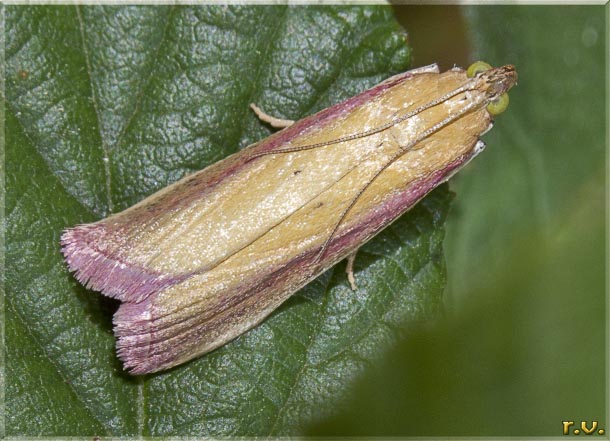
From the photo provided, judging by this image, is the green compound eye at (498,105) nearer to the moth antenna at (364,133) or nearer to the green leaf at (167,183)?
the moth antenna at (364,133)

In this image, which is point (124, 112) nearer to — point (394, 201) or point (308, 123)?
point (308, 123)

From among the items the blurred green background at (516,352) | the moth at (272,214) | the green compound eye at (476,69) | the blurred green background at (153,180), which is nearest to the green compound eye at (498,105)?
the moth at (272,214)

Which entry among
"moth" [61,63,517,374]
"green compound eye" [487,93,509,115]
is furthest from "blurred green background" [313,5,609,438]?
"green compound eye" [487,93,509,115]

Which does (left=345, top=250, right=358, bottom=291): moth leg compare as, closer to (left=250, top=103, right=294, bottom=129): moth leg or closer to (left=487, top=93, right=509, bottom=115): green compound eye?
(left=250, top=103, right=294, bottom=129): moth leg

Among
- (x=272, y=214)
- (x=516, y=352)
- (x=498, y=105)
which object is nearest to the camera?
(x=516, y=352)

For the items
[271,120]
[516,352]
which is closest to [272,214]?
[271,120]

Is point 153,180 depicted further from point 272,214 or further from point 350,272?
point 350,272
